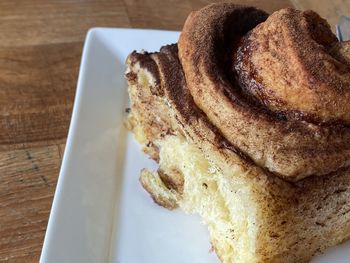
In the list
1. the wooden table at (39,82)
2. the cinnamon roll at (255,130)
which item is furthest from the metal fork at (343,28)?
the cinnamon roll at (255,130)

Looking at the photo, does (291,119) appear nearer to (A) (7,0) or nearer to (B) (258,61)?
(B) (258,61)

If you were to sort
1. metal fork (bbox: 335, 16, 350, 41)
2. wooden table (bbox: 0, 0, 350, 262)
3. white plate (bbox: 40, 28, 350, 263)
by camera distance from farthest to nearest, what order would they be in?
metal fork (bbox: 335, 16, 350, 41)
wooden table (bbox: 0, 0, 350, 262)
white plate (bbox: 40, 28, 350, 263)

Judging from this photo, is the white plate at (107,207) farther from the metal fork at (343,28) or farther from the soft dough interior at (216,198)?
the metal fork at (343,28)

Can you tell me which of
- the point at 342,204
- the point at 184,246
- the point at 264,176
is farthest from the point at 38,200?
the point at 342,204

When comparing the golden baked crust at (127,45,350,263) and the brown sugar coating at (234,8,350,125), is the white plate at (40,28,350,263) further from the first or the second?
the brown sugar coating at (234,8,350,125)

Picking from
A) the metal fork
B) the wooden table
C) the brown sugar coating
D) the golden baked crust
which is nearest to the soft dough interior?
the golden baked crust

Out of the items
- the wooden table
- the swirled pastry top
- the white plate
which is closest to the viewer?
the swirled pastry top
